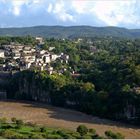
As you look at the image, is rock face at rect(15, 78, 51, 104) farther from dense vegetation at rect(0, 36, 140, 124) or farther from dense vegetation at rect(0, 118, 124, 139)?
dense vegetation at rect(0, 118, 124, 139)

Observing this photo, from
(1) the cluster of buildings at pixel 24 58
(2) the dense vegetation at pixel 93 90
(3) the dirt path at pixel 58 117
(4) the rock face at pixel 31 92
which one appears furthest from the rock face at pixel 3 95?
(1) the cluster of buildings at pixel 24 58

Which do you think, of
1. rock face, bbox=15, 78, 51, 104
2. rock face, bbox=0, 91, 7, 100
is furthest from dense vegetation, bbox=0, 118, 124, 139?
rock face, bbox=0, 91, 7, 100

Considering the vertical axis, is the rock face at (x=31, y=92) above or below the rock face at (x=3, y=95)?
above

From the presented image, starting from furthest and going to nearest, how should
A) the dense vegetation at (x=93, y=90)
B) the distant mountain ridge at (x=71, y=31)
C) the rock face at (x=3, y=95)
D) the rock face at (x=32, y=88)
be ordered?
the distant mountain ridge at (x=71, y=31), the rock face at (x=3, y=95), the rock face at (x=32, y=88), the dense vegetation at (x=93, y=90)

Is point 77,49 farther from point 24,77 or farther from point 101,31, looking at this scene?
point 101,31

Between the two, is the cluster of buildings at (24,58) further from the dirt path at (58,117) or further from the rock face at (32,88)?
the dirt path at (58,117)

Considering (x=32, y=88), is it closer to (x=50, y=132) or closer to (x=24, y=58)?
(x=24, y=58)
